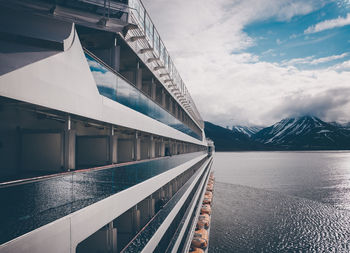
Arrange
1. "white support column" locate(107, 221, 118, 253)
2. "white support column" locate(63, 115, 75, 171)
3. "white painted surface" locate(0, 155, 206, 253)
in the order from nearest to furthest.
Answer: "white painted surface" locate(0, 155, 206, 253)
"white support column" locate(63, 115, 75, 171)
"white support column" locate(107, 221, 118, 253)

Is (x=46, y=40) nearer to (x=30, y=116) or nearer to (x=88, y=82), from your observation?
(x=88, y=82)

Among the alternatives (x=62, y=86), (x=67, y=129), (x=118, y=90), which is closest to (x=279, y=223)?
(x=118, y=90)

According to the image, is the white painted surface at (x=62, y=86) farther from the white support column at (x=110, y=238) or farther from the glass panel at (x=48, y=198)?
the white support column at (x=110, y=238)

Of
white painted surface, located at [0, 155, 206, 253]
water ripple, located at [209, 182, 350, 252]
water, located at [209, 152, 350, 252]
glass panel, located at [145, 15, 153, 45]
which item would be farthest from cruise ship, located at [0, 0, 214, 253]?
water, located at [209, 152, 350, 252]

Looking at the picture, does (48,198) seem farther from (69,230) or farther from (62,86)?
(62,86)

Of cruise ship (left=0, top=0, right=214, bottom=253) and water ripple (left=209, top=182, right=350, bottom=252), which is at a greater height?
cruise ship (left=0, top=0, right=214, bottom=253)

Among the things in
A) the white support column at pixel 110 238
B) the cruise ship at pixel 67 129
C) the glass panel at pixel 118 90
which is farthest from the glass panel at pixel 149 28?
the white support column at pixel 110 238

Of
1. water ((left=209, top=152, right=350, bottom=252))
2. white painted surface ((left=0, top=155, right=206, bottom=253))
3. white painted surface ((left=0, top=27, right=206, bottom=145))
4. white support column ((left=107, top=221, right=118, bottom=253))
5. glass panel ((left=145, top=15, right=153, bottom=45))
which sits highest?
glass panel ((left=145, top=15, right=153, bottom=45))

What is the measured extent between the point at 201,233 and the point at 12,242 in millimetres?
18543

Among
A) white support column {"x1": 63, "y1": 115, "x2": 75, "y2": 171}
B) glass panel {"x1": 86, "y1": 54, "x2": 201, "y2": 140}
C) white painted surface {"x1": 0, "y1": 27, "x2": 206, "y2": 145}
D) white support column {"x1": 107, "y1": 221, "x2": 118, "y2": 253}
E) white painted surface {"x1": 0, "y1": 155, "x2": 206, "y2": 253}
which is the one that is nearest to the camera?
white painted surface {"x1": 0, "y1": 155, "x2": 206, "y2": 253}

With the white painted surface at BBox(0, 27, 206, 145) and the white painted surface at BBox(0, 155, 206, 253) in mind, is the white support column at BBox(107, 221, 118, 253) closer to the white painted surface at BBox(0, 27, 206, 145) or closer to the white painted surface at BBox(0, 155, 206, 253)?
the white painted surface at BBox(0, 155, 206, 253)

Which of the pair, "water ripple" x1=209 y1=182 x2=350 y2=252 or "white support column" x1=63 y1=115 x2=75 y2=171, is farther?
"water ripple" x1=209 y1=182 x2=350 y2=252

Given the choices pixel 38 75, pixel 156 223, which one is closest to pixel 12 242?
pixel 38 75

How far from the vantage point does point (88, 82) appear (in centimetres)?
530
